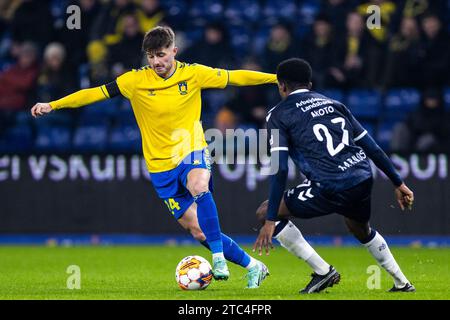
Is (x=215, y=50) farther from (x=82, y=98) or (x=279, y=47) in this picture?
(x=82, y=98)

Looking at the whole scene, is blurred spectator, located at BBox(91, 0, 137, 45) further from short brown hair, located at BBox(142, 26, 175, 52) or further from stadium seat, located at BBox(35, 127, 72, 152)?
short brown hair, located at BBox(142, 26, 175, 52)

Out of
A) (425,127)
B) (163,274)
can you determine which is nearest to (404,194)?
(163,274)

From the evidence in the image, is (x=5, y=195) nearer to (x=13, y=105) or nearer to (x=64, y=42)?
(x=13, y=105)

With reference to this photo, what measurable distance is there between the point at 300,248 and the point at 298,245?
3 cm

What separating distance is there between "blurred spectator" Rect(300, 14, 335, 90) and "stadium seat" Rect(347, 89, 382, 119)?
1.37ft

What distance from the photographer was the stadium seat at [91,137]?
15266mm

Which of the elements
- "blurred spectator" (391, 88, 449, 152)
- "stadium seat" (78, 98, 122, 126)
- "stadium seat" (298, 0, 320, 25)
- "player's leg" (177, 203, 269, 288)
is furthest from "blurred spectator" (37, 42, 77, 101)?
"player's leg" (177, 203, 269, 288)

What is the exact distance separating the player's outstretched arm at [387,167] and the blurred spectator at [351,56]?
7311 mm

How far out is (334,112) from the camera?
25.7 ft

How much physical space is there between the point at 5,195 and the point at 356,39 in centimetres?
537

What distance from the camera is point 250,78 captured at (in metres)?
8.77

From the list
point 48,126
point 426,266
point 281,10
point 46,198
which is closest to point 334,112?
point 426,266

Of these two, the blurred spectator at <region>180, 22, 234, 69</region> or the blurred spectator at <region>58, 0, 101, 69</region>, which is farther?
the blurred spectator at <region>58, 0, 101, 69</region>

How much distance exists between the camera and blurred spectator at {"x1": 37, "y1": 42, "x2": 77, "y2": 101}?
15.6 m
